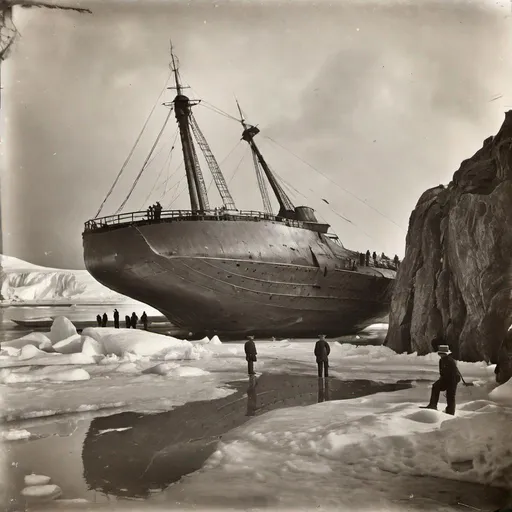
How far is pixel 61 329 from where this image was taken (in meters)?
5.50

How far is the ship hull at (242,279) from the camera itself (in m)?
6.92

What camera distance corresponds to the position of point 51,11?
461 cm

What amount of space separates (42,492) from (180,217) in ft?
13.1

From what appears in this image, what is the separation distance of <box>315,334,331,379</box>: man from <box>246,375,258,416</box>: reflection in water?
2.39 ft

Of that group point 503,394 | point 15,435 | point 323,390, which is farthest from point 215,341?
point 503,394

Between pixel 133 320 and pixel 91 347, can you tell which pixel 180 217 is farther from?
pixel 91 347

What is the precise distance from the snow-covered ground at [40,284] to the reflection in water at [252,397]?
7.72 ft

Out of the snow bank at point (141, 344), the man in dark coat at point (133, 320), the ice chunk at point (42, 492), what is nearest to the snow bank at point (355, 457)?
the ice chunk at point (42, 492)

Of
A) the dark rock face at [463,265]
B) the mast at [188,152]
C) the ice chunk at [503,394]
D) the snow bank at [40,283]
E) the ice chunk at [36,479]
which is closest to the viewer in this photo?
the ice chunk at [36,479]

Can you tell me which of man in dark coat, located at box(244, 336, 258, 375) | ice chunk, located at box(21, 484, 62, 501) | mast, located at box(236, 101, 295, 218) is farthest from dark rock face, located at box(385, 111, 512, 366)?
ice chunk, located at box(21, 484, 62, 501)

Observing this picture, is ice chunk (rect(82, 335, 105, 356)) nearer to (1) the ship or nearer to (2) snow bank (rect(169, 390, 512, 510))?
(1) the ship

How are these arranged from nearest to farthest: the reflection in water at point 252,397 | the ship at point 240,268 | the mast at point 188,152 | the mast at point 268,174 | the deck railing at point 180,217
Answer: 1. the reflection in water at point 252,397
2. the mast at point 188,152
3. the mast at point 268,174
4. the deck railing at point 180,217
5. the ship at point 240,268

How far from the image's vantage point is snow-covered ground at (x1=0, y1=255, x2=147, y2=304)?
4641mm

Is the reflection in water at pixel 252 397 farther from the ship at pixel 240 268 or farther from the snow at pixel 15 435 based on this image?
the snow at pixel 15 435
